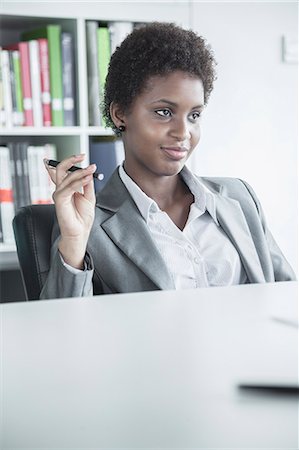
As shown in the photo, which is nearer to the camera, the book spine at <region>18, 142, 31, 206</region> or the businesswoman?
the businesswoman

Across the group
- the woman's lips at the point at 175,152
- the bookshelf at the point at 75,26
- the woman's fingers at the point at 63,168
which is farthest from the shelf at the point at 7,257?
the woman's fingers at the point at 63,168

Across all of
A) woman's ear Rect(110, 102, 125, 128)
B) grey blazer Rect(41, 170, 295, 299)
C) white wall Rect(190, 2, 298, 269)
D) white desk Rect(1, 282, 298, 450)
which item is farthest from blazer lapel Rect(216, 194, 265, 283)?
white wall Rect(190, 2, 298, 269)

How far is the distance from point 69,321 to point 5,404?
0.68ft

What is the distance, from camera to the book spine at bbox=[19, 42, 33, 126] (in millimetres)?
2438

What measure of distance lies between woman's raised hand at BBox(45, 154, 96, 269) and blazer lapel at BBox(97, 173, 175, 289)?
10 cm

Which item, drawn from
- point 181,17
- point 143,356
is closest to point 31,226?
point 143,356

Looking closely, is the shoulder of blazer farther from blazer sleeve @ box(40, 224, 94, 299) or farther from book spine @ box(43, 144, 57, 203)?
book spine @ box(43, 144, 57, 203)

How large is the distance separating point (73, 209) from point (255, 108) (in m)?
1.61

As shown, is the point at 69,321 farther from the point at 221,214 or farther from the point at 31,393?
the point at 221,214

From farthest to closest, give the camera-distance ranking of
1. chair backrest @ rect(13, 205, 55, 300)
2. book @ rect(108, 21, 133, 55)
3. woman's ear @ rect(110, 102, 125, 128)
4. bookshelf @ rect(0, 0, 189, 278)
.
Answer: book @ rect(108, 21, 133, 55) < bookshelf @ rect(0, 0, 189, 278) < woman's ear @ rect(110, 102, 125, 128) < chair backrest @ rect(13, 205, 55, 300)

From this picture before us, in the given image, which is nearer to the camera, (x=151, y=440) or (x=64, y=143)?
(x=151, y=440)

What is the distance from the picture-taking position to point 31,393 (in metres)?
0.55

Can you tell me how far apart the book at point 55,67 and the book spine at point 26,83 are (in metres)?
0.08

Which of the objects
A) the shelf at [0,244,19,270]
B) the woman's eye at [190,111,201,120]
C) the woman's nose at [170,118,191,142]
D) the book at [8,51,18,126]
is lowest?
the shelf at [0,244,19,270]
